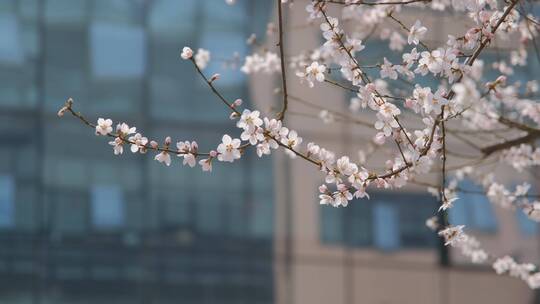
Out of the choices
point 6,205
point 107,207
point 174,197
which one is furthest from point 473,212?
point 6,205

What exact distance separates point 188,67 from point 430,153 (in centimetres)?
952

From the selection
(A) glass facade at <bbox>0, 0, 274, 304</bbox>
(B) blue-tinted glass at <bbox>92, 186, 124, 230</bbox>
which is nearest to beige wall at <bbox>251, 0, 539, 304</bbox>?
(A) glass facade at <bbox>0, 0, 274, 304</bbox>

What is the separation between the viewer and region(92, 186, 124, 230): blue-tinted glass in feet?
43.2

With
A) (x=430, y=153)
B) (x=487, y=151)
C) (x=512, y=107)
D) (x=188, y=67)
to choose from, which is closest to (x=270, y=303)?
(x=188, y=67)

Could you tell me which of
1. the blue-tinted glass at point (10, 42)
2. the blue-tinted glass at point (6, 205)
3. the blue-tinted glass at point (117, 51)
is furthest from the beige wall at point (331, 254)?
the blue-tinted glass at point (6, 205)

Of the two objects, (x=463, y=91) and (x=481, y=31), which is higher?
(x=481, y=31)

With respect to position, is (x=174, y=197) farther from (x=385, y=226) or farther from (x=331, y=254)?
(x=385, y=226)

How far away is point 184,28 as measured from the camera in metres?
13.9

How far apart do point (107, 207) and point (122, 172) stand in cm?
52

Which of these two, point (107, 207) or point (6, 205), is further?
point (107, 207)

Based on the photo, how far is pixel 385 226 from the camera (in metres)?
14.3

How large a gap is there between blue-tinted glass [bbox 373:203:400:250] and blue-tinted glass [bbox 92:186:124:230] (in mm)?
3679

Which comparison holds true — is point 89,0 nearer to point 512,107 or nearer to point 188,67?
point 188,67

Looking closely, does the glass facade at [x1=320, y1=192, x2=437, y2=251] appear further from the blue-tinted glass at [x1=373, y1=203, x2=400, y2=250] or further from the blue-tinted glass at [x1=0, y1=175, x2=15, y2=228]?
the blue-tinted glass at [x1=0, y1=175, x2=15, y2=228]
